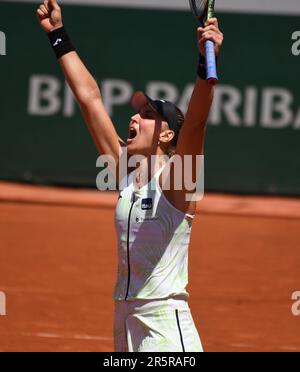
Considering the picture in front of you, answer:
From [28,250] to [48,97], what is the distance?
4.55 meters

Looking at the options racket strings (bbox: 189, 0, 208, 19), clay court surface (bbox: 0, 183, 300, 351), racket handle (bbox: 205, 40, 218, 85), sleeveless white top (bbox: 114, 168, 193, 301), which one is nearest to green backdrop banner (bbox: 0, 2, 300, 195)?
clay court surface (bbox: 0, 183, 300, 351)

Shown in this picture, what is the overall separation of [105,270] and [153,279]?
6161mm

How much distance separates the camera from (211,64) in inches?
160

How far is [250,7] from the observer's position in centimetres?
1502

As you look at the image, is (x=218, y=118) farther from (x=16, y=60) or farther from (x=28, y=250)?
(x=28, y=250)

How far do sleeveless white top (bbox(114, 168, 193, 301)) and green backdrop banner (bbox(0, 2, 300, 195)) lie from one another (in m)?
10.7

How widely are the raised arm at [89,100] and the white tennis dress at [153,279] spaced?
0.62m

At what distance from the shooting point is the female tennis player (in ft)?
14.2

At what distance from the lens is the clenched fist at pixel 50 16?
17.0 ft

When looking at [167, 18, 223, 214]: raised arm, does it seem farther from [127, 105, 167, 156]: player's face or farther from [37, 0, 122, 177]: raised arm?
[37, 0, 122, 177]: raised arm

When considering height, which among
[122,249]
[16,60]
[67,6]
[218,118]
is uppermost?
[67,6]

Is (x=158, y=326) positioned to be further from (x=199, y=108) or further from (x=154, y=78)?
(x=154, y=78)

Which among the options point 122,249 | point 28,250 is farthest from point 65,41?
point 28,250

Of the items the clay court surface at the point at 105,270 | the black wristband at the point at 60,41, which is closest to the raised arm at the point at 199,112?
the black wristband at the point at 60,41
